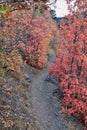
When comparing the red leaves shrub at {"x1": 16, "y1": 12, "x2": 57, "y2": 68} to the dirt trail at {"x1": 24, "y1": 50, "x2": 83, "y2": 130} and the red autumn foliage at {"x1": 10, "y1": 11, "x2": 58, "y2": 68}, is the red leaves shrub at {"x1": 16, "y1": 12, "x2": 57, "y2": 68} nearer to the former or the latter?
the red autumn foliage at {"x1": 10, "y1": 11, "x2": 58, "y2": 68}

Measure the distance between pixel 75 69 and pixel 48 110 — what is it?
15.1ft

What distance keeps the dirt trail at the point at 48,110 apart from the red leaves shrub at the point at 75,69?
0.63 meters

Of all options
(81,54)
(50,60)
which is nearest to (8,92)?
(81,54)

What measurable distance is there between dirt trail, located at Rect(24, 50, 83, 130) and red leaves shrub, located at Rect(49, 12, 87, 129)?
63 cm

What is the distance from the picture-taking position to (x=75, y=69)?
20891 mm

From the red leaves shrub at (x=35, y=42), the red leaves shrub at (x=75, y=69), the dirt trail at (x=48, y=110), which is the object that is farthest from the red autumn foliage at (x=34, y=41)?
the red leaves shrub at (x=75, y=69)

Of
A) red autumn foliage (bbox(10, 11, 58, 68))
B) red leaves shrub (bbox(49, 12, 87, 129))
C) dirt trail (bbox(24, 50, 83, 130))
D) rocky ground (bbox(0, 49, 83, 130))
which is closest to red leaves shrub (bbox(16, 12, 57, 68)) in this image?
red autumn foliage (bbox(10, 11, 58, 68))

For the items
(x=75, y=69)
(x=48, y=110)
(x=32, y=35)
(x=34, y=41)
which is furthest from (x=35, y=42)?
(x=48, y=110)

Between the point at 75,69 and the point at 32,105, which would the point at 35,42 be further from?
the point at 32,105

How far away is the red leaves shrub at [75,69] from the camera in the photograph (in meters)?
18.5

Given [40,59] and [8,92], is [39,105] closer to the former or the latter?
[8,92]

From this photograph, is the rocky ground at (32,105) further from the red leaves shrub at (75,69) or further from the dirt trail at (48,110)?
the red leaves shrub at (75,69)

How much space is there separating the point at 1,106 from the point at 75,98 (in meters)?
8.01

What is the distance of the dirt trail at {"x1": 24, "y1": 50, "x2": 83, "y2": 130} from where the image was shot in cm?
1605
